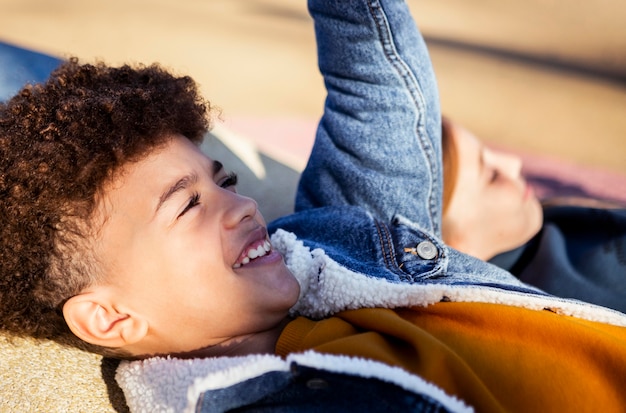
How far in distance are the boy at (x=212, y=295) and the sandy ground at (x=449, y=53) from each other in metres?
1.81

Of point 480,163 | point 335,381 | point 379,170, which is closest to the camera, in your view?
point 335,381

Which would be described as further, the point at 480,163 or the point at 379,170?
the point at 480,163

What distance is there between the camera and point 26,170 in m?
1.15

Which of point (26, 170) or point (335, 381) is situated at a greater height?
point (26, 170)

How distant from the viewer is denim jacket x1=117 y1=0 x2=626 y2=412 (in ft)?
3.44

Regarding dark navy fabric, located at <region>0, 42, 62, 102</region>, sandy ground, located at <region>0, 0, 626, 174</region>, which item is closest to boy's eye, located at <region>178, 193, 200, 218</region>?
dark navy fabric, located at <region>0, 42, 62, 102</region>

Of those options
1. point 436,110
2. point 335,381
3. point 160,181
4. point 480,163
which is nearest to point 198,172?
point 160,181

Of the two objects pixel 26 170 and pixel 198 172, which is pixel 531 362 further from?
pixel 26 170

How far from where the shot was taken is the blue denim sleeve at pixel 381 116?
1.52 m

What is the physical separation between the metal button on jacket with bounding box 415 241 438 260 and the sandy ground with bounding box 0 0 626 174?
1737 mm

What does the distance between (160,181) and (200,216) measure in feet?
0.29

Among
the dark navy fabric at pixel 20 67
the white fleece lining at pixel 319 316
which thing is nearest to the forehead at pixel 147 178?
the white fleece lining at pixel 319 316

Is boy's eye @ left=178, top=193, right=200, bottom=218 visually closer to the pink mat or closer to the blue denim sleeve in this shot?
the blue denim sleeve

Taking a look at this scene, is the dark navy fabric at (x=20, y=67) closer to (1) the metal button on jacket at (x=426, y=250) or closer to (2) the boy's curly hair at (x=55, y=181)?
(2) the boy's curly hair at (x=55, y=181)
